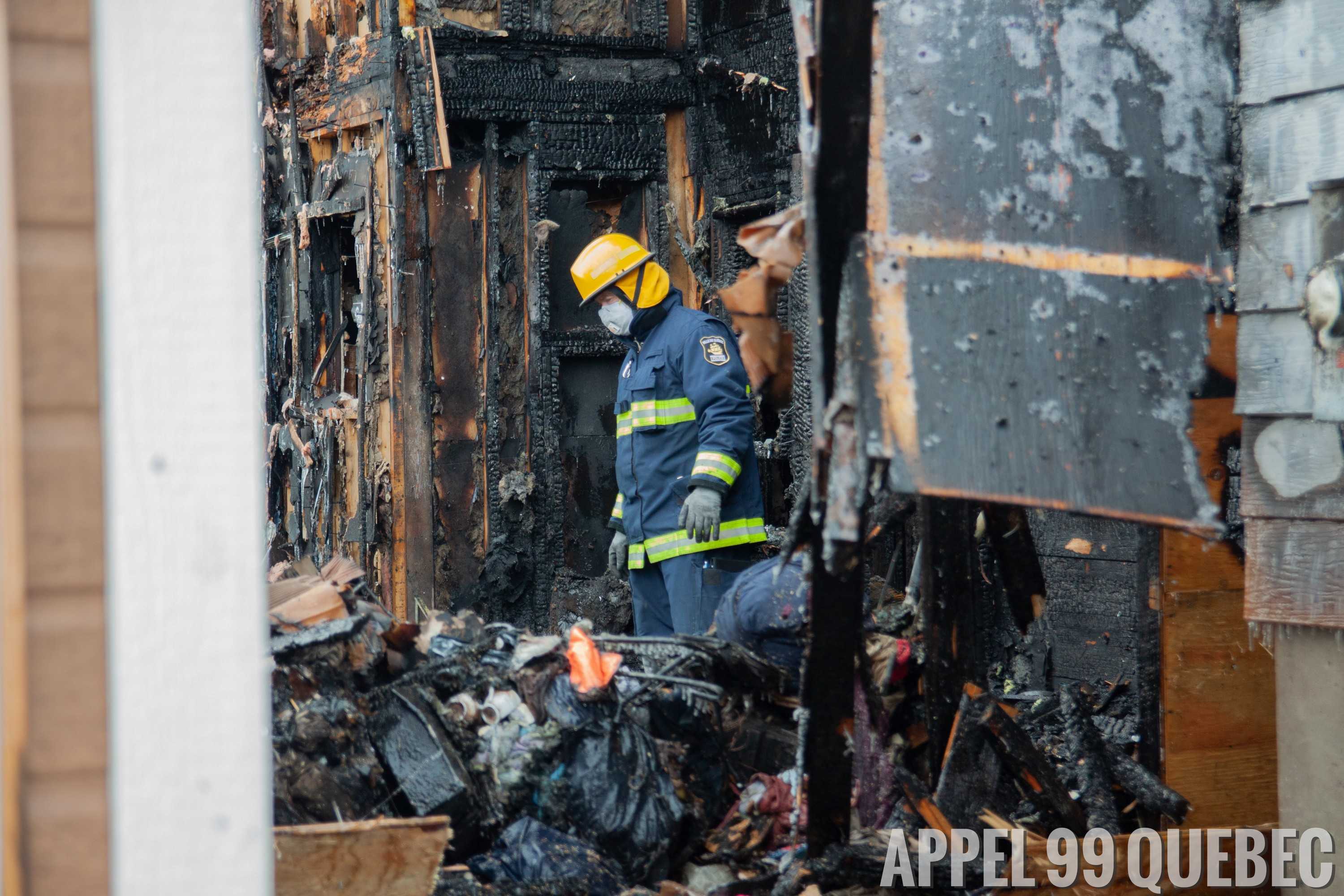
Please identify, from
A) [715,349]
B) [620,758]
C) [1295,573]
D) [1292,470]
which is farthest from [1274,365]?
[715,349]

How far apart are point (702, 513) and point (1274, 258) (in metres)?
2.59

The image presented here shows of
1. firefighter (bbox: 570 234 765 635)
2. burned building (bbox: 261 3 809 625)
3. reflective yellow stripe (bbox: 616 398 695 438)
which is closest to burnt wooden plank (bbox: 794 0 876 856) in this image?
firefighter (bbox: 570 234 765 635)

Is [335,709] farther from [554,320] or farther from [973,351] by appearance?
[554,320]

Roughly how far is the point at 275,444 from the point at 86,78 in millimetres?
6720

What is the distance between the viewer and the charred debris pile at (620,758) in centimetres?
320

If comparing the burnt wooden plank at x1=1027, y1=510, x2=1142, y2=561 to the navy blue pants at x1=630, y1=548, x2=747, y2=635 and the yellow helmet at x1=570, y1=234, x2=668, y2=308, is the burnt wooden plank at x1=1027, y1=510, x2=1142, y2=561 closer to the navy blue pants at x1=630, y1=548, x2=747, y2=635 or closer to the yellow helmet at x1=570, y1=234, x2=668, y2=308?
the navy blue pants at x1=630, y1=548, x2=747, y2=635

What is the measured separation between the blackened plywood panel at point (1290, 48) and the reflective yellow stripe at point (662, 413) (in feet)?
9.34

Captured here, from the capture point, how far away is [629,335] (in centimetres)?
554

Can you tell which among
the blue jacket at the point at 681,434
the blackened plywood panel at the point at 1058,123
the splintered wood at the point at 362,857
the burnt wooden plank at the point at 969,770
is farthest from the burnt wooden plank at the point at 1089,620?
the splintered wood at the point at 362,857

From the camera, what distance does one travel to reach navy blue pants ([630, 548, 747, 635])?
5164 millimetres

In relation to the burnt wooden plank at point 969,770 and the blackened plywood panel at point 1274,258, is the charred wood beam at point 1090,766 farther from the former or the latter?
the blackened plywood panel at point 1274,258

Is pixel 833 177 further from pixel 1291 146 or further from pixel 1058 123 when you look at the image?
pixel 1291 146

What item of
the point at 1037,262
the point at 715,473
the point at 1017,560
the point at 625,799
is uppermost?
the point at 1037,262
